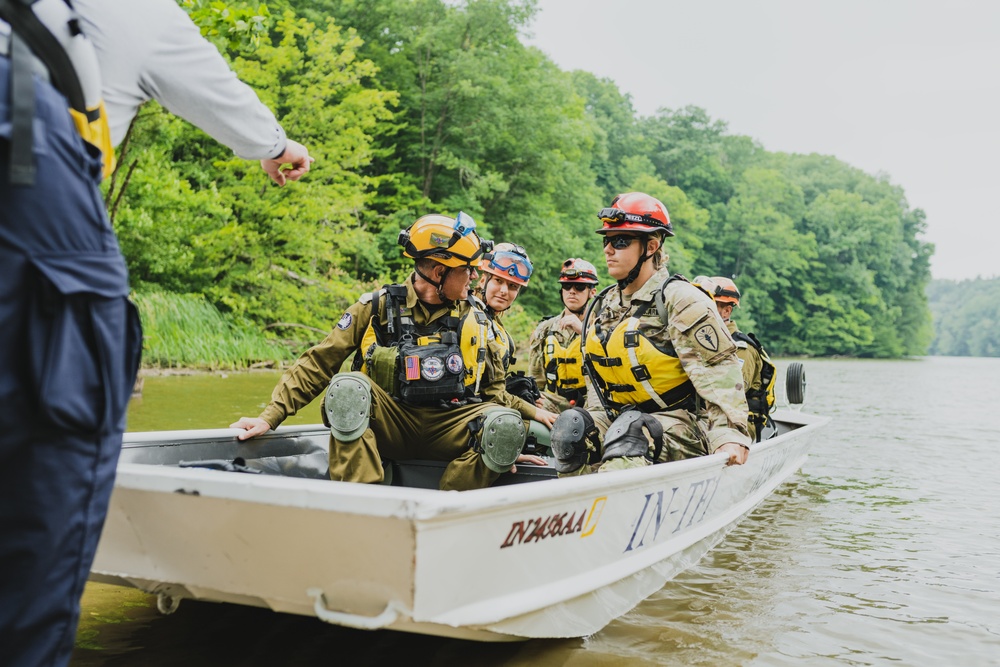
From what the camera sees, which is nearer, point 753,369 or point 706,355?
point 706,355

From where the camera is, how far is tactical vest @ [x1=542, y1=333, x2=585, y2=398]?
6145 millimetres

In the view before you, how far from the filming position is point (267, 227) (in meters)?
17.7

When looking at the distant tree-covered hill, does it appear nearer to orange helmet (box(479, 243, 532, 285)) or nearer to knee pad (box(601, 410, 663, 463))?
orange helmet (box(479, 243, 532, 285))

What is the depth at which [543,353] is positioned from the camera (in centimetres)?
662

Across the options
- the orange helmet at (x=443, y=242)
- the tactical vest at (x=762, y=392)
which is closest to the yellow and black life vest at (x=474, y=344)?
the orange helmet at (x=443, y=242)

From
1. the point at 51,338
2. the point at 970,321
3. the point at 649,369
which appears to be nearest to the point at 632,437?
the point at 649,369

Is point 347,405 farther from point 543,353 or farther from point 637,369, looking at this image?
point 543,353

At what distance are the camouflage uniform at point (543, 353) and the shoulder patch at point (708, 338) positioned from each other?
2274mm

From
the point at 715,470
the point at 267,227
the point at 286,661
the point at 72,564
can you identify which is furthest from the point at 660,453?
the point at 267,227

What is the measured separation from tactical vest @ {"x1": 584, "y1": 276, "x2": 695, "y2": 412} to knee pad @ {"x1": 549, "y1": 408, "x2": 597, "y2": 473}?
314 millimetres

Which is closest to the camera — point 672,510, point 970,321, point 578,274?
point 672,510

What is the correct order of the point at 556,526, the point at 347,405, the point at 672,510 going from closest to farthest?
1. the point at 556,526
2. the point at 347,405
3. the point at 672,510

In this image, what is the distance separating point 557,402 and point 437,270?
8.17 ft

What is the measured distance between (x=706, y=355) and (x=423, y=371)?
4.39 ft
